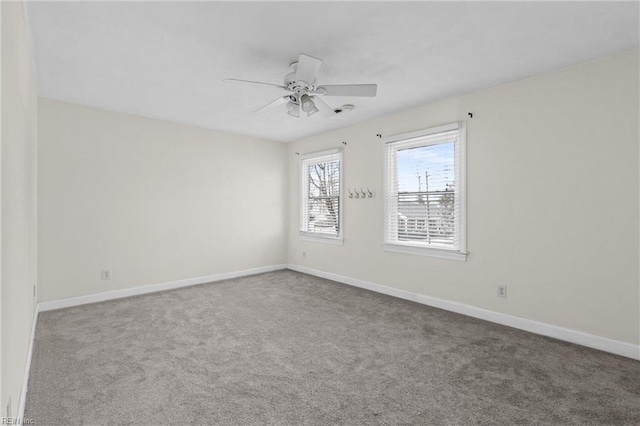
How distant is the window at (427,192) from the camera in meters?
3.80

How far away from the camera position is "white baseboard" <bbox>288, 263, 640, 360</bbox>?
8.87 ft

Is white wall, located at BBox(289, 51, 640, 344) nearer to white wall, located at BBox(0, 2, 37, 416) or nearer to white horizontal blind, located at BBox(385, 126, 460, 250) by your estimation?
white horizontal blind, located at BBox(385, 126, 460, 250)

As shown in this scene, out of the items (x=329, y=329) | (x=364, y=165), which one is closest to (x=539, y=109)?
(x=364, y=165)

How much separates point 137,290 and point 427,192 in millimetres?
4075

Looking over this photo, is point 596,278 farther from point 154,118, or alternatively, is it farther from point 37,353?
point 154,118

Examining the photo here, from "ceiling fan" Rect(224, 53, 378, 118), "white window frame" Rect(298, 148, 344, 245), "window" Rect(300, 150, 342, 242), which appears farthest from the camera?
"window" Rect(300, 150, 342, 242)

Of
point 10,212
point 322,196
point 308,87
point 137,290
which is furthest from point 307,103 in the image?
point 137,290

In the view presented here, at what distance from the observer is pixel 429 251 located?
4043 millimetres

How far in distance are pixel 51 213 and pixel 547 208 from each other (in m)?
5.35

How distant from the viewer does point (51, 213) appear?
3834mm

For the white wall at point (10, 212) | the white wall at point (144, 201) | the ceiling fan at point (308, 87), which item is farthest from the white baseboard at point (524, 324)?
the white wall at point (10, 212)

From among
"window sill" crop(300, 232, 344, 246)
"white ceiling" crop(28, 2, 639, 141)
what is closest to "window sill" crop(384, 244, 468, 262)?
"window sill" crop(300, 232, 344, 246)

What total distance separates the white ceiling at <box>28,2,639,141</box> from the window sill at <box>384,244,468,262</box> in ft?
5.91

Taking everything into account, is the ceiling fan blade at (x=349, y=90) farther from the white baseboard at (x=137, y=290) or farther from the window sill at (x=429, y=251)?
the white baseboard at (x=137, y=290)
